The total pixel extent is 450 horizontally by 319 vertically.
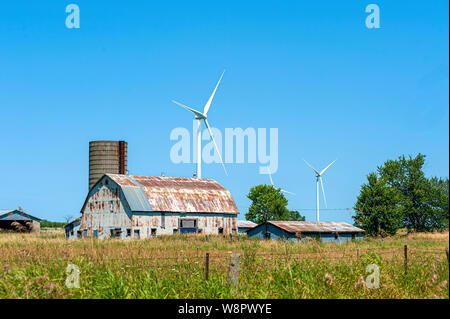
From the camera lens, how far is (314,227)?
44969 millimetres

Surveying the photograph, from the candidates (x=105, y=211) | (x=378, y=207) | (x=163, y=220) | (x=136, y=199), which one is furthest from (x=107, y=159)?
(x=378, y=207)

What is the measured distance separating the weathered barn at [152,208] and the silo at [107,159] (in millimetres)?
10583

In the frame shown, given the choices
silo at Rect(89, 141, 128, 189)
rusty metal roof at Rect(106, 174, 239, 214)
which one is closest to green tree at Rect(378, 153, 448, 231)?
rusty metal roof at Rect(106, 174, 239, 214)

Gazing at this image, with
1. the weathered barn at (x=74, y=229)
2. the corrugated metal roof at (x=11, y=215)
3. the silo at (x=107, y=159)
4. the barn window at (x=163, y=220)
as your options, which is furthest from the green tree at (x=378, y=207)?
the corrugated metal roof at (x=11, y=215)

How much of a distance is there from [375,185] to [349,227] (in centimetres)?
1488

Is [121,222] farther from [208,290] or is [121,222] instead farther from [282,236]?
[208,290]

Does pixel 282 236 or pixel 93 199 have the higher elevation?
pixel 93 199

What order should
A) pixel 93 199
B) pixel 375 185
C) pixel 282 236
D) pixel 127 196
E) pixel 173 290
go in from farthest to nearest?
pixel 375 185 < pixel 93 199 < pixel 127 196 < pixel 282 236 < pixel 173 290

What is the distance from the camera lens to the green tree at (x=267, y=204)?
83250 mm

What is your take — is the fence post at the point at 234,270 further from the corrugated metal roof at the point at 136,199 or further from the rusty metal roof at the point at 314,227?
the corrugated metal roof at the point at 136,199

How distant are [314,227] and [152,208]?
14.1 m

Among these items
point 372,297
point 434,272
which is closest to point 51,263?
point 372,297

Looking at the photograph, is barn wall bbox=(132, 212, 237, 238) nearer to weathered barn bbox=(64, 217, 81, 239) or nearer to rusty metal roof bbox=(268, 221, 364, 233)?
rusty metal roof bbox=(268, 221, 364, 233)
